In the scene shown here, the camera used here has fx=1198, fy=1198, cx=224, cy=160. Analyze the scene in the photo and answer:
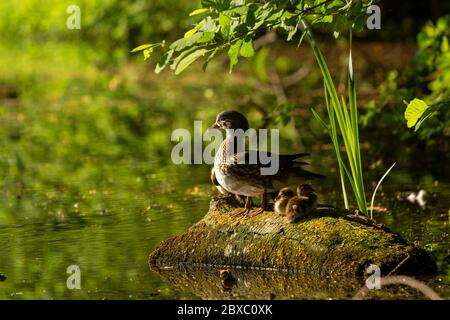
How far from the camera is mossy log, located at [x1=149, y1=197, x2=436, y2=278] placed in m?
8.20

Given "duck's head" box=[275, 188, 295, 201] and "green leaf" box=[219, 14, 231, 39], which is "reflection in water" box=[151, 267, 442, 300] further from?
"green leaf" box=[219, 14, 231, 39]

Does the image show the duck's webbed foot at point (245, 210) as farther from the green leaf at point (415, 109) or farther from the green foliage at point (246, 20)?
the green leaf at point (415, 109)

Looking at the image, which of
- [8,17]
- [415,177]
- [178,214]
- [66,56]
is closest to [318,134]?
[415,177]

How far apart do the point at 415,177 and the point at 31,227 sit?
4.66 m

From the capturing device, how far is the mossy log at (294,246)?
26.9 ft

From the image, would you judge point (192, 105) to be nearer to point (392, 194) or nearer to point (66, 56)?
point (392, 194)

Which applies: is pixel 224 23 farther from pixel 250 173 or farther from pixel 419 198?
pixel 419 198

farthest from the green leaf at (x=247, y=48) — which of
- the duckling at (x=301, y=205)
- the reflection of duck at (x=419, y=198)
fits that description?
the reflection of duck at (x=419, y=198)

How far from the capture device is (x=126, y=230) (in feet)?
34.2

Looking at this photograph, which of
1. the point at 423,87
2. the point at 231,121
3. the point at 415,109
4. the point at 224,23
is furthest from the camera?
the point at 423,87

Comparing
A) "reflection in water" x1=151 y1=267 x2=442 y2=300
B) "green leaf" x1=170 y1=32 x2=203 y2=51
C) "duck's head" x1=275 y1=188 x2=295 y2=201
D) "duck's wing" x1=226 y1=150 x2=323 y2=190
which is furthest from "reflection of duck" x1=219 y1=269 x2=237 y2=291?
"green leaf" x1=170 y1=32 x2=203 y2=51

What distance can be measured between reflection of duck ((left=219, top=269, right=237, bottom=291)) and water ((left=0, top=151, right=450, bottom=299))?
12 centimetres

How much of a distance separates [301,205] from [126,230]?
7.70ft

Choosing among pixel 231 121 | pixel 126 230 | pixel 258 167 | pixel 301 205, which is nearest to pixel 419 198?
pixel 231 121
